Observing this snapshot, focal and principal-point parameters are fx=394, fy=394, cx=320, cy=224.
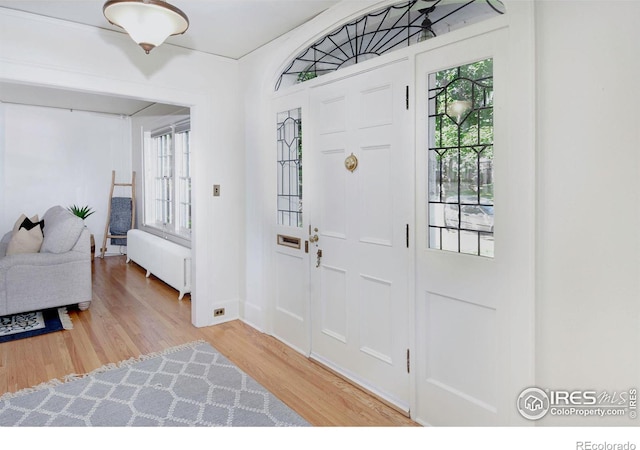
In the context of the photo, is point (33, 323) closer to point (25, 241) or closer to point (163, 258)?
point (25, 241)

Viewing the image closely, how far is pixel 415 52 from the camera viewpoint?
7.18ft

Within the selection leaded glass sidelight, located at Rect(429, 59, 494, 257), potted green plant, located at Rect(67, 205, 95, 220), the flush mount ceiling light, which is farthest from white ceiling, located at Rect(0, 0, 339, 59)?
potted green plant, located at Rect(67, 205, 95, 220)

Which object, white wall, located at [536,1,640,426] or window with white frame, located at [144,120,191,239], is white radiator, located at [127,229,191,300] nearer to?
window with white frame, located at [144,120,191,239]

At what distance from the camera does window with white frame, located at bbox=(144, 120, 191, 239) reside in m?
5.48

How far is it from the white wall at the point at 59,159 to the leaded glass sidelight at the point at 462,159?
658 cm

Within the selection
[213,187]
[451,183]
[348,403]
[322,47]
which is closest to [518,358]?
[451,183]

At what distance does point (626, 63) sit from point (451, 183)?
84 centimetres

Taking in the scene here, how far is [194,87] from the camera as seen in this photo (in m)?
3.55

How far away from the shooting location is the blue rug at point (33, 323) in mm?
3475

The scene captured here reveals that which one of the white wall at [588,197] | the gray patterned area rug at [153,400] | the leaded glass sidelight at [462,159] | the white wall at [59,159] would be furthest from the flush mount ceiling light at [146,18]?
the white wall at [59,159]

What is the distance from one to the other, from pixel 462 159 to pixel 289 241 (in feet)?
5.41

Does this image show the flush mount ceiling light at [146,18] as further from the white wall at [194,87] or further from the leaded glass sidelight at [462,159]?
the leaded glass sidelight at [462,159]

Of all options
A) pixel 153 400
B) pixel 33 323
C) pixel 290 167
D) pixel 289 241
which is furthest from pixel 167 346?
pixel 290 167

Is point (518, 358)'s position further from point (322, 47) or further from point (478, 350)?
point (322, 47)
